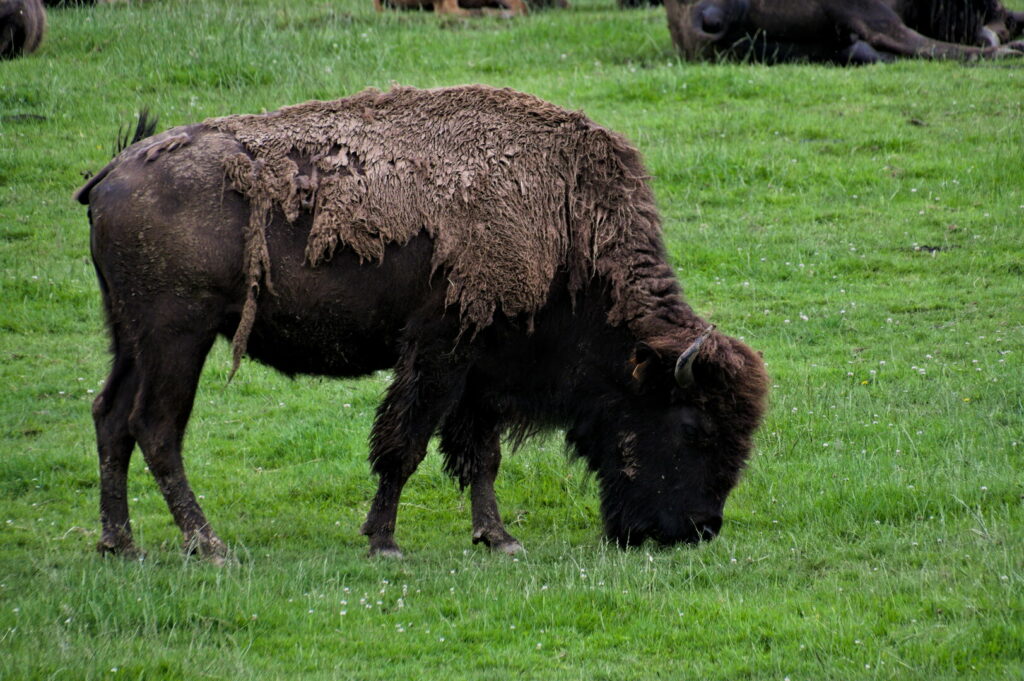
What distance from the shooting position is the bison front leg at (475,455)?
7.51m

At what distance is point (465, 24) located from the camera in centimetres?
1833

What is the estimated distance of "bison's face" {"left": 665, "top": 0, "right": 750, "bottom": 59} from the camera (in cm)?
1555

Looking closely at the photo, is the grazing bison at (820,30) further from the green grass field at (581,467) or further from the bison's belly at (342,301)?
the bison's belly at (342,301)

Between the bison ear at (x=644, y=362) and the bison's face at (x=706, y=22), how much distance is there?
31.4 feet

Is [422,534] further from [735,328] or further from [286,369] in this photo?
[735,328]

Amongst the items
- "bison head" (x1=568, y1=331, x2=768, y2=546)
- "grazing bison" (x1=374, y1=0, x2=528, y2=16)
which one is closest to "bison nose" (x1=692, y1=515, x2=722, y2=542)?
"bison head" (x1=568, y1=331, x2=768, y2=546)

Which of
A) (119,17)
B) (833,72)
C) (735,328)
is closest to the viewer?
(735,328)

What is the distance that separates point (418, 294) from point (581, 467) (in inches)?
84.8

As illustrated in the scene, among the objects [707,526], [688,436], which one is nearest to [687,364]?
[688,436]

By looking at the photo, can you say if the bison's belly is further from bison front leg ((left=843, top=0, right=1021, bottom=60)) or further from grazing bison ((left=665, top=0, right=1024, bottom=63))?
bison front leg ((left=843, top=0, right=1021, bottom=60))

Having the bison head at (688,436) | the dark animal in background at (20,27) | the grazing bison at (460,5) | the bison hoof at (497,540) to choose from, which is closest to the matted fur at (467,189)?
the bison head at (688,436)

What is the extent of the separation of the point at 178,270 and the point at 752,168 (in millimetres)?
7820

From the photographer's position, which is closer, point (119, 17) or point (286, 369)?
point (286, 369)

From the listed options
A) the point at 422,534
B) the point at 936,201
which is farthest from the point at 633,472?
the point at 936,201
